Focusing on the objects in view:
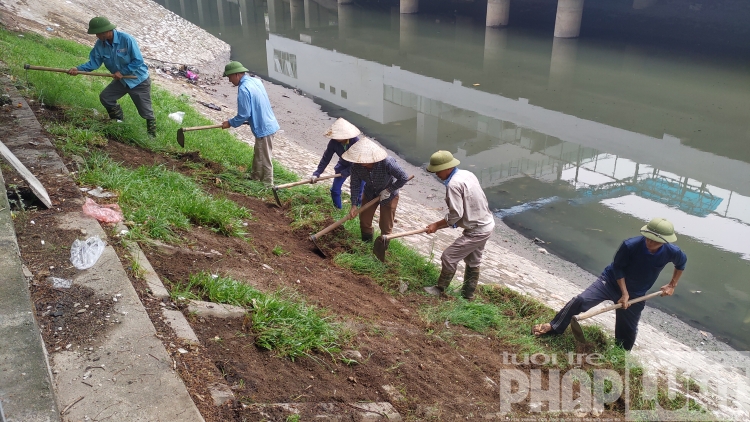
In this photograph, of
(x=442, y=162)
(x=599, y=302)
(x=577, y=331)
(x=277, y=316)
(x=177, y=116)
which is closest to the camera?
(x=277, y=316)

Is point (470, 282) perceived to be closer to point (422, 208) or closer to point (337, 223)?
point (337, 223)

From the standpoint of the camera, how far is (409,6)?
31.8 metres

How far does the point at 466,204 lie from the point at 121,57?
5.07 meters

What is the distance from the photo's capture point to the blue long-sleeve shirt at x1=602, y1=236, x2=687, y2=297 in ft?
17.3

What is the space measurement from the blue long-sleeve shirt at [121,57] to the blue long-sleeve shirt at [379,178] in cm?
345

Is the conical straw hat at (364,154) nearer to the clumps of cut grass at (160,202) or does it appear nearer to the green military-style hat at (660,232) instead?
the clumps of cut grass at (160,202)

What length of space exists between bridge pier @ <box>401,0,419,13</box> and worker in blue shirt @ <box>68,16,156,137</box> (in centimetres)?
2624

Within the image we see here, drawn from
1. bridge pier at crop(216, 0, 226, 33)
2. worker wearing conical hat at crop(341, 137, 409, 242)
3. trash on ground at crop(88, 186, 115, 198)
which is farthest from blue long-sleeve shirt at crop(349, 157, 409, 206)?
bridge pier at crop(216, 0, 226, 33)

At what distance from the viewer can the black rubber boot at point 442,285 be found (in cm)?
615

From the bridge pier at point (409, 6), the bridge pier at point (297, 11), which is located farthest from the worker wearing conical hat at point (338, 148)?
the bridge pier at point (409, 6)

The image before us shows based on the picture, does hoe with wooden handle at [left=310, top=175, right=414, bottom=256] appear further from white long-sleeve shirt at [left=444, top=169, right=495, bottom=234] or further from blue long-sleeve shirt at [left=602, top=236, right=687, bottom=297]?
blue long-sleeve shirt at [left=602, top=236, right=687, bottom=297]

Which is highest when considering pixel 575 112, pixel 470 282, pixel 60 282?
pixel 60 282

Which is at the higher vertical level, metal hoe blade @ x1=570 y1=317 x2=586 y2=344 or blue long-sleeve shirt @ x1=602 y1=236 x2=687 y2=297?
blue long-sleeve shirt @ x1=602 y1=236 x2=687 y2=297

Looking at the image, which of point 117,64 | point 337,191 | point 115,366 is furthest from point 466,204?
point 117,64
